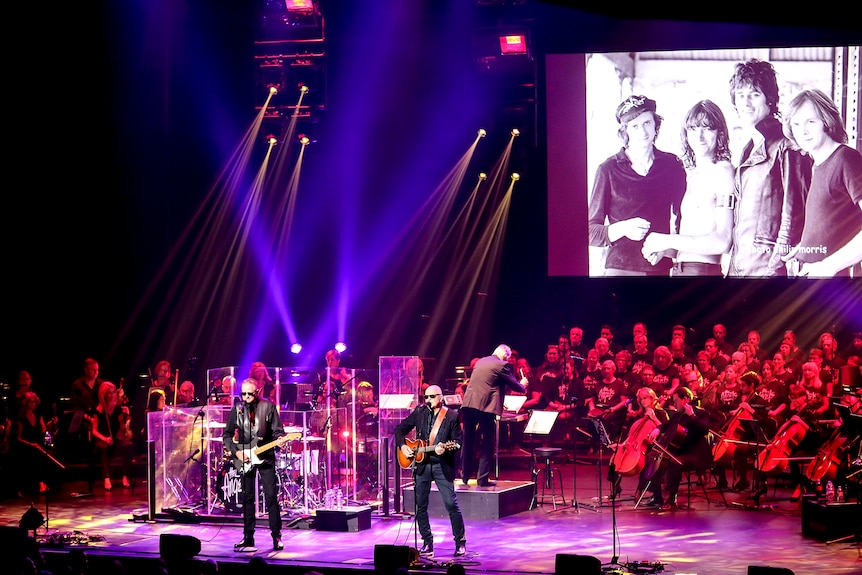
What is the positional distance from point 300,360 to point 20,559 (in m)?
11.7

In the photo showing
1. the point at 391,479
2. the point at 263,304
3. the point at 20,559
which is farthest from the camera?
the point at 263,304

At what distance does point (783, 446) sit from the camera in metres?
12.1

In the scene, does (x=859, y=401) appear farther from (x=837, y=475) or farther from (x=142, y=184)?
(x=142, y=184)

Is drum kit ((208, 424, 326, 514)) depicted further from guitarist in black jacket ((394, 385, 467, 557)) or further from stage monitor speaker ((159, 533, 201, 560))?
stage monitor speaker ((159, 533, 201, 560))

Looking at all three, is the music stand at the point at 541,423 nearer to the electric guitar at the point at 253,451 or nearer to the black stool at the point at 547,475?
the black stool at the point at 547,475

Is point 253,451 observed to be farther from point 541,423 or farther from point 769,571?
point 769,571

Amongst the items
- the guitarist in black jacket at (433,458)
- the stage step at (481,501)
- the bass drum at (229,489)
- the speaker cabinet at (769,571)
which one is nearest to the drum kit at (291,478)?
the bass drum at (229,489)

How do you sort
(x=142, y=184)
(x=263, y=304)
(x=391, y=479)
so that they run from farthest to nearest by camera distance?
1. (x=263, y=304)
2. (x=142, y=184)
3. (x=391, y=479)

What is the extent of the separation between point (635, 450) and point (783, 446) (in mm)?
1718

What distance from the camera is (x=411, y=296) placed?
737 inches

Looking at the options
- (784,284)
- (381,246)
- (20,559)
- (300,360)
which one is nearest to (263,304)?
(300,360)

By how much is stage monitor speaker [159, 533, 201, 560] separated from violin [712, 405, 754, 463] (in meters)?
7.54

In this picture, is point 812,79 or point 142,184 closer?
point 812,79

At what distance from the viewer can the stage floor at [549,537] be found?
9.34m
